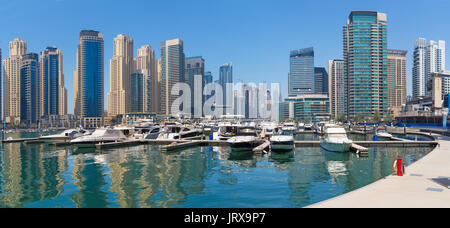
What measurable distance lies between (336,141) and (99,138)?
41274 millimetres

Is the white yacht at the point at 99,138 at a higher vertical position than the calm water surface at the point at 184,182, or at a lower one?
higher

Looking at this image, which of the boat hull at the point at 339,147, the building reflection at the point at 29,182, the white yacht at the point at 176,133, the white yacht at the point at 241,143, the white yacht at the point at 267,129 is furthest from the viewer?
the white yacht at the point at 267,129

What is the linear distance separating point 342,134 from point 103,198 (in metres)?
37.1

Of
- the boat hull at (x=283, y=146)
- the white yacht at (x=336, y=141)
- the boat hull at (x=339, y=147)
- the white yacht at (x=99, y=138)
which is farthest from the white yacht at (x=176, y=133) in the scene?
the boat hull at (x=339, y=147)

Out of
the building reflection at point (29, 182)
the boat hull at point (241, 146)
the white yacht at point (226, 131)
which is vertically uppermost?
the white yacht at point (226, 131)

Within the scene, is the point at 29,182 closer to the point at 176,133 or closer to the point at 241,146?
the point at 241,146

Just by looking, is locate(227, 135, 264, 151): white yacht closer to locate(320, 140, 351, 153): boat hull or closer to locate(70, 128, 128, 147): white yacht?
locate(320, 140, 351, 153): boat hull

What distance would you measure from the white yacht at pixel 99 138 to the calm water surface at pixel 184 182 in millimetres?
14875

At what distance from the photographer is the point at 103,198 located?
731 inches

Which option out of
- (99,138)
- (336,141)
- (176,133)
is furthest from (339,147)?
(99,138)

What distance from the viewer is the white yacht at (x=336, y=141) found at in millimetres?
40438

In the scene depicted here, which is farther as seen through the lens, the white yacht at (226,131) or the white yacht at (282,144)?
the white yacht at (226,131)

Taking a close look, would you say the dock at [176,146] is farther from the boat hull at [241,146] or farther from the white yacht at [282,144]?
the white yacht at [282,144]
